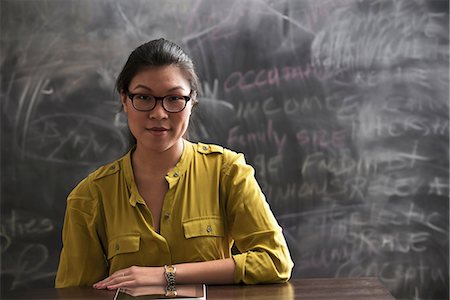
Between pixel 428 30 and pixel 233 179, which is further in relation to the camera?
pixel 428 30

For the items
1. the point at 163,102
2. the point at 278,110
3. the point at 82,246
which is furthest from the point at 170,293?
the point at 278,110

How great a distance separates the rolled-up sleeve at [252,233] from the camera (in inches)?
86.2

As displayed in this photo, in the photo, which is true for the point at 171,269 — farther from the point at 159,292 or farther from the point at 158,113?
the point at 158,113

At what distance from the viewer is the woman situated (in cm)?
222

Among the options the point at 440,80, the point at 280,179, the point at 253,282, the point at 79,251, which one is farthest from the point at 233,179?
the point at 440,80

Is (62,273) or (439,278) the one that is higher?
(62,273)

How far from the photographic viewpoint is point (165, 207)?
2.29 meters

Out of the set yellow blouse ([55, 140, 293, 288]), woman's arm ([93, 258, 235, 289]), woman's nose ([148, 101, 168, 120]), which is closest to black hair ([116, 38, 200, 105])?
woman's nose ([148, 101, 168, 120])

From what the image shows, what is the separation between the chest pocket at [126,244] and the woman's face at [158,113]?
261 millimetres

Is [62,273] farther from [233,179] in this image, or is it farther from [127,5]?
[127,5]

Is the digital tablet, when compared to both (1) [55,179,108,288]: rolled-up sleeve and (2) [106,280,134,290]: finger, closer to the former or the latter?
(2) [106,280,134,290]: finger

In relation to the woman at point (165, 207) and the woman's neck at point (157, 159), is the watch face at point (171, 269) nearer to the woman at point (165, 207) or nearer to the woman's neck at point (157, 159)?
the woman at point (165, 207)

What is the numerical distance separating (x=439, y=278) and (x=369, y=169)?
2.01 feet

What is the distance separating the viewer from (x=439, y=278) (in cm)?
371
